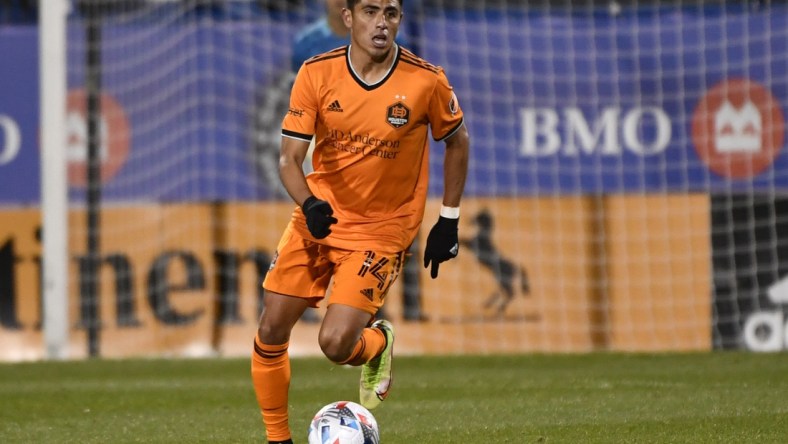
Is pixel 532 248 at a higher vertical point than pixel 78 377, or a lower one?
higher

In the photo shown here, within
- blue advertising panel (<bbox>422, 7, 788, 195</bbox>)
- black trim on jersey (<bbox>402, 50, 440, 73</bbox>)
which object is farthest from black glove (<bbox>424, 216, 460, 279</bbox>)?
blue advertising panel (<bbox>422, 7, 788, 195</bbox>)

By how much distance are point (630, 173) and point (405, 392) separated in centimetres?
295

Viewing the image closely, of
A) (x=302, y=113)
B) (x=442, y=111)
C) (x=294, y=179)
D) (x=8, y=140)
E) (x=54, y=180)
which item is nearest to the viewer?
(x=294, y=179)

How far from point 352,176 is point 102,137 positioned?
4995 millimetres

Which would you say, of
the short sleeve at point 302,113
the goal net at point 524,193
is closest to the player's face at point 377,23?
the short sleeve at point 302,113

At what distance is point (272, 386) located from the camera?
219 inches

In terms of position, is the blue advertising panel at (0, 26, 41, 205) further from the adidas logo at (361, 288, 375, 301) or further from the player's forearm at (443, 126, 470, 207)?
the adidas logo at (361, 288, 375, 301)

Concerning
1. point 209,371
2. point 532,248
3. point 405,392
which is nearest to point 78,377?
point 209,371

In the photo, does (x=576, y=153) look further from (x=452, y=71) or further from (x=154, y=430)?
(x=154, y=430)

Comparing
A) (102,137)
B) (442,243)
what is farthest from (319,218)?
(102,137)

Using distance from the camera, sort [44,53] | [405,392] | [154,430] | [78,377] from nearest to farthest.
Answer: [154,430] → [405,392] → [78,377] → [44,53]

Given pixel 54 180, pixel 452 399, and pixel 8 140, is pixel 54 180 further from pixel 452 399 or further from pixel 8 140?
pixel 452 399

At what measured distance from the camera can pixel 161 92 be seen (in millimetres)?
10258

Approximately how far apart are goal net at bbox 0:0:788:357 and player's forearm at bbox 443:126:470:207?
13.2ft
